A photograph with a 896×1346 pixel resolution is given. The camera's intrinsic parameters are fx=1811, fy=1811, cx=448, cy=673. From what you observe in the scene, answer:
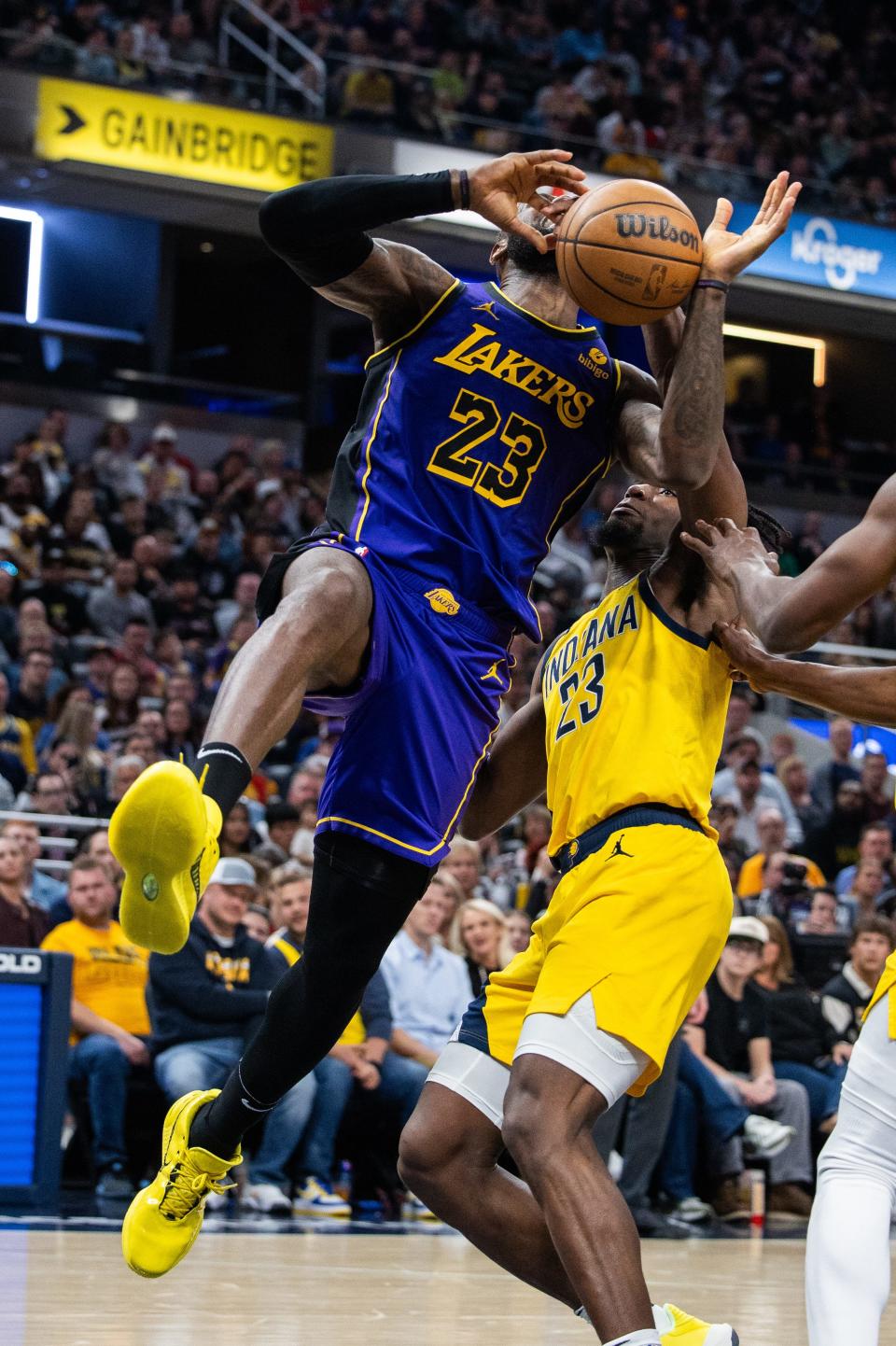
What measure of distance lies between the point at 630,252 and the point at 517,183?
0.35m

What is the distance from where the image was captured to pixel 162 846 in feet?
12.0

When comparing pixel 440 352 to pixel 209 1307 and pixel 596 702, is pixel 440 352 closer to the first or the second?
pixel 596 702

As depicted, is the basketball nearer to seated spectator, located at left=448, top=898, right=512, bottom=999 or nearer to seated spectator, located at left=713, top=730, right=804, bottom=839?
seated spectator, located at left=448, top=898, right=512, bottom=999

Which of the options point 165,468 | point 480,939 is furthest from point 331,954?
point 165,468

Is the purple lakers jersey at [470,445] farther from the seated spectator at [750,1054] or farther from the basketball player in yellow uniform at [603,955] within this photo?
the seated spectator at [750,1054]

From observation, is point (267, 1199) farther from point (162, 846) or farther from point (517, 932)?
point (162, 846)

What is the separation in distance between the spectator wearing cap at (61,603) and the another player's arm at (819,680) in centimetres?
1114

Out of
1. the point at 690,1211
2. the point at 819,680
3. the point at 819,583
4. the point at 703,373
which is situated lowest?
the point at 690,1211

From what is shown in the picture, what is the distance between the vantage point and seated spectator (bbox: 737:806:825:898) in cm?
1264

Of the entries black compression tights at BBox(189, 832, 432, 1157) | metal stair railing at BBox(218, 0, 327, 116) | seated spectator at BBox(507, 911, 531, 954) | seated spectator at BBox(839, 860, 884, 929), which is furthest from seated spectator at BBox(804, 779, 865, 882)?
black compression tights at BBox(189, 832, 432, 1157)

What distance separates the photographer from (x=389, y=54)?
784 inches

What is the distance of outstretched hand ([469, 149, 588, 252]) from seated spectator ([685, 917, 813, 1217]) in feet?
21.1

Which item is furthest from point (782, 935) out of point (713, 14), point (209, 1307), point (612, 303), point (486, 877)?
point (713, 14)

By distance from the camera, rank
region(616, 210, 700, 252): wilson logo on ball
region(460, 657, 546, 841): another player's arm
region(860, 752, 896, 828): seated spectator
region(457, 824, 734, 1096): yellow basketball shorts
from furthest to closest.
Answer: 1. region(860, 752, 896, 828): seated spectator
2. region(460, 657, 546, 841): another player's arm
3. region(616, 210, 700, 252): wilson logo on ball
4. region(457, 824, 734, 1096): yellow basketball shorts
